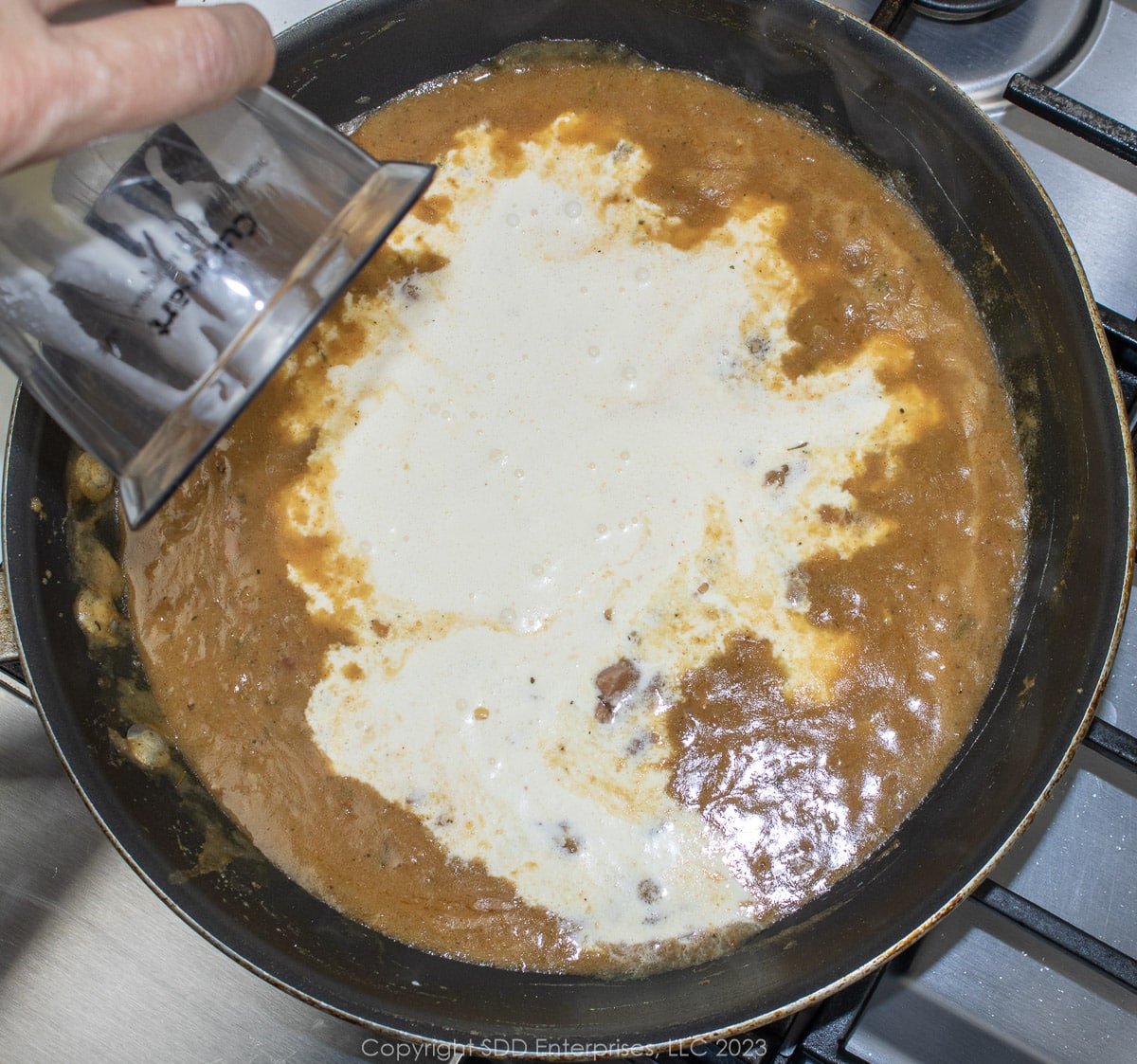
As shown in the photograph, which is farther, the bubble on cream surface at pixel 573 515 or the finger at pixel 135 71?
the bubble on cream surface at pixel 573 515

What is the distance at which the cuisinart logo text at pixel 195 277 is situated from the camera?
94 centimetres

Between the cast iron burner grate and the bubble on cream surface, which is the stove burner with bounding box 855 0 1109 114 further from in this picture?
the bubble on cream surface

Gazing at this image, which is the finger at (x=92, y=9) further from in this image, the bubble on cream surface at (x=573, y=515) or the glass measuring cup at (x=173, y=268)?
the bubble on cream surface at (x=573, y=515)

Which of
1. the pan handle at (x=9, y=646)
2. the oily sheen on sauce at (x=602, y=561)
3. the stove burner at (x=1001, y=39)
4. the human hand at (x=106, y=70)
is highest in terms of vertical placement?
the stove burner at (x=1001, y=39)

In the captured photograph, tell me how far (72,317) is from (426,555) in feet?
2.14

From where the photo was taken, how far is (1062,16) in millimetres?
1496

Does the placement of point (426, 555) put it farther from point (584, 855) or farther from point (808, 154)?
point (808, 154)

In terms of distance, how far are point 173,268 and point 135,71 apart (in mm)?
Answer: 244

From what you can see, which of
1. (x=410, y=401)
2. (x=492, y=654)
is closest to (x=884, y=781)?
(x=492, y=654)

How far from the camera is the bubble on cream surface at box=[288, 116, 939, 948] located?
1.44 meters

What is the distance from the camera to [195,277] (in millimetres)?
941

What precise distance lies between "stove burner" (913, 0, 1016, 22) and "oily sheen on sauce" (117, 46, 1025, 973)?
0.88 feet

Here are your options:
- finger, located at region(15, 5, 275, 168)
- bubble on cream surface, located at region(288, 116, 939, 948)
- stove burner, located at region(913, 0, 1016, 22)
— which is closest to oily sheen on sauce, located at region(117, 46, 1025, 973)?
bubble on cream surface, located at region(288, 116, 939, 948)

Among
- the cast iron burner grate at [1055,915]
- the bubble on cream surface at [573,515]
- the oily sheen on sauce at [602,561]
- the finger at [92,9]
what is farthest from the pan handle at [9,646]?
the cast iron burner grate at [1055,915]
